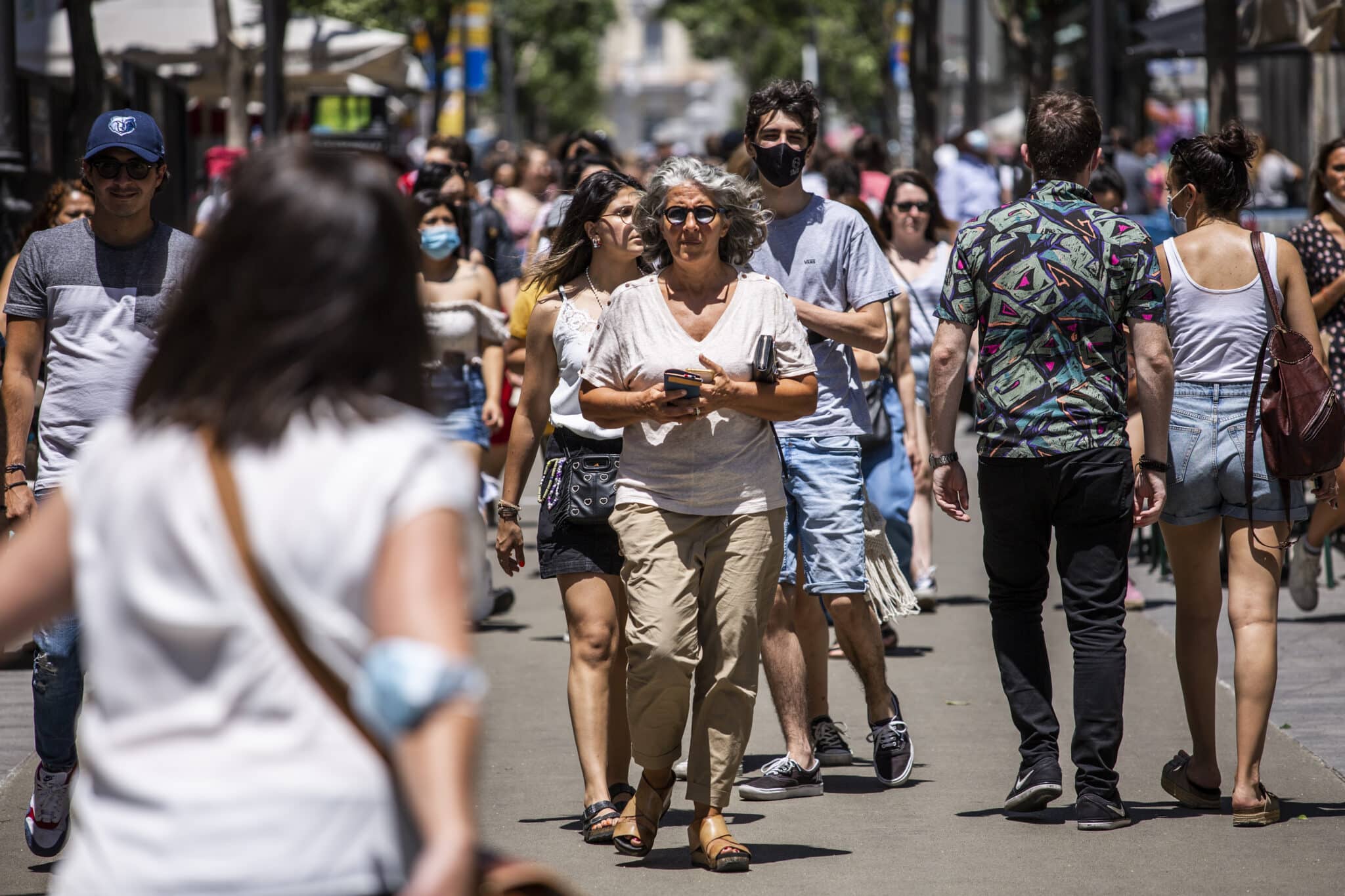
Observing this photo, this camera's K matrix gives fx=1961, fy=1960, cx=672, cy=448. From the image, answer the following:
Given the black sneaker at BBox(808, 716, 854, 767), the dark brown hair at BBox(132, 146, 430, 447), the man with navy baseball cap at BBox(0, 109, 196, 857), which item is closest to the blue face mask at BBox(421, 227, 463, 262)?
the black sneaker at BBox(808, 716, 854, 767)

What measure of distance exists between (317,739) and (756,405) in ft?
10.1

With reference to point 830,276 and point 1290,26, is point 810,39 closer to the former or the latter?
point 1290,26

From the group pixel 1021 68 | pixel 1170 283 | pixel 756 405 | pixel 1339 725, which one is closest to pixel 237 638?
pixel 756 405

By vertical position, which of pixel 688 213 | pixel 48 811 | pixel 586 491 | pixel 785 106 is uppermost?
pixel 785 106

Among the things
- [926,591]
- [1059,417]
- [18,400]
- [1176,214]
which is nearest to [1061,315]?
[1059,417]

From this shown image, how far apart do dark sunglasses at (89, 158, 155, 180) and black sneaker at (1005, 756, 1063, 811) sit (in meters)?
3.07

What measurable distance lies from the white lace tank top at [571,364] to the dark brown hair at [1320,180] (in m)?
4.10

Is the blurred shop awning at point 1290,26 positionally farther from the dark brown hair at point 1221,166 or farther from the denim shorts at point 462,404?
the dark brown hair at point 1221,166

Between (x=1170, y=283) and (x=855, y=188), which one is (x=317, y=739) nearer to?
(x=1170, y=283)

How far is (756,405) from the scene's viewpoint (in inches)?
206

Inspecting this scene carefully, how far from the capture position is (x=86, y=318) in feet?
17.6

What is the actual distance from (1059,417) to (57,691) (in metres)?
2.86

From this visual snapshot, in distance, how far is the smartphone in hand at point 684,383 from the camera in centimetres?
510

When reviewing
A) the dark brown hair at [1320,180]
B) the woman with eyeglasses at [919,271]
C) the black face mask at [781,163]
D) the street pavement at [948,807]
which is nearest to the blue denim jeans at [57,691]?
the street pavement at [948,807]
